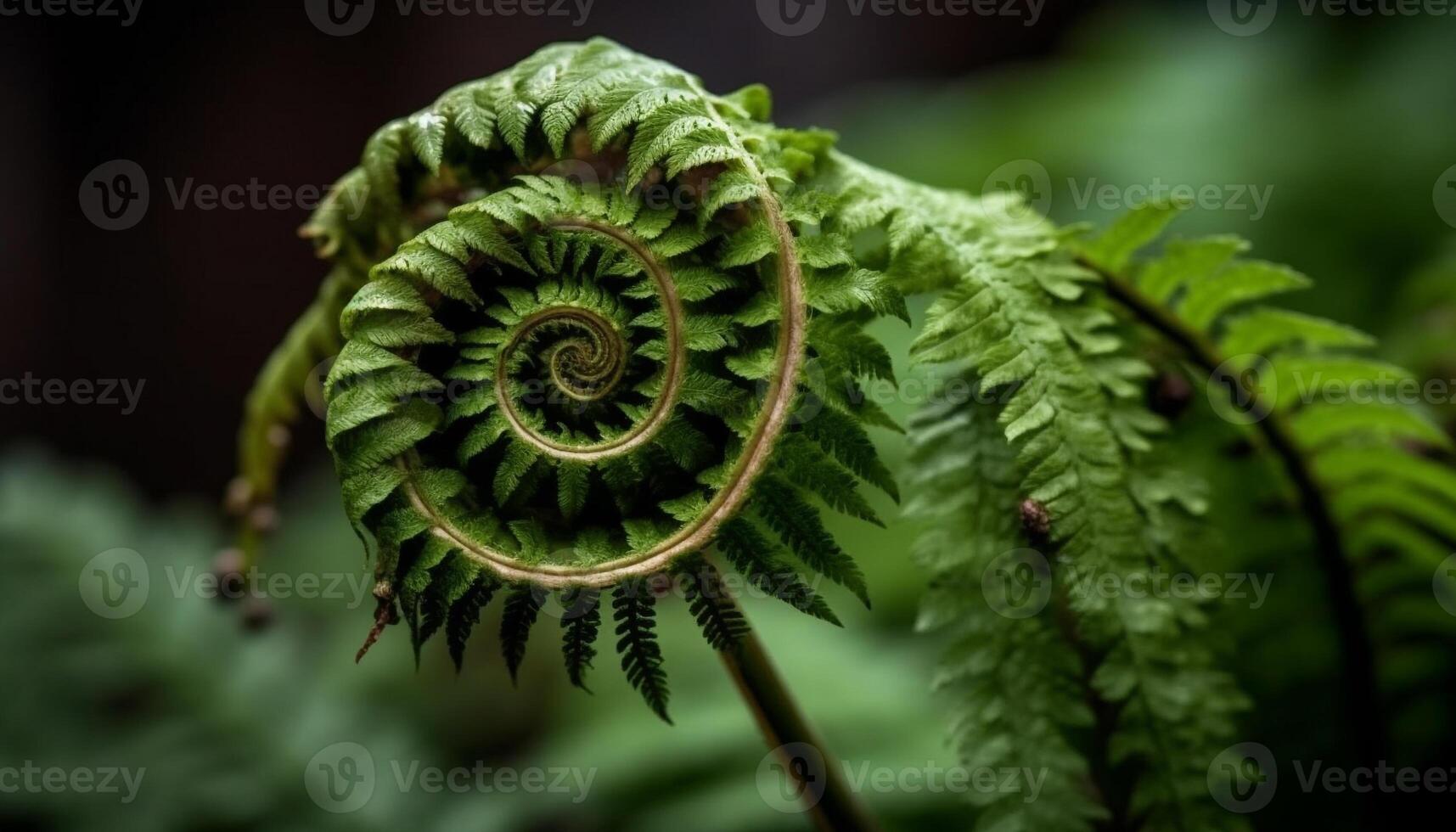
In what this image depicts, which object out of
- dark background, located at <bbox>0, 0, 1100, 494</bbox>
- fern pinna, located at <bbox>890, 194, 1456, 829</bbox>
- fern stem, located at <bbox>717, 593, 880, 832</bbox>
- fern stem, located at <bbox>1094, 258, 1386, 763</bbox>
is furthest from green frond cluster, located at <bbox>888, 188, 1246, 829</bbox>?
dark background, located at <bbox>0, 0, 1100, 494</bbox>

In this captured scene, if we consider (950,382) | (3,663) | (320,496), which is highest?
(950,382)

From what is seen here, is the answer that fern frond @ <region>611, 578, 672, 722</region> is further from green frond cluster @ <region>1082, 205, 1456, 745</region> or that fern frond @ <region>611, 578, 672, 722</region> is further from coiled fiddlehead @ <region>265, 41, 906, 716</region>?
green frond cluster @ <region>1082, 205, 1456, 745</region>

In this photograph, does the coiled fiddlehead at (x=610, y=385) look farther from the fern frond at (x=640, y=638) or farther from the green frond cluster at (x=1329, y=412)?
the green frond cluster at (x=1329, y=412)

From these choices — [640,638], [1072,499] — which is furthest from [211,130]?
[1072,499]

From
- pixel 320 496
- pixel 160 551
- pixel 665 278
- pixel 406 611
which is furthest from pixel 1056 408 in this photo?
pixel 320 496

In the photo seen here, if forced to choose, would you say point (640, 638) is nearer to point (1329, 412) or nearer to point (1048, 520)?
point (1048, 520)

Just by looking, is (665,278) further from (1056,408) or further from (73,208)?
(73,208)

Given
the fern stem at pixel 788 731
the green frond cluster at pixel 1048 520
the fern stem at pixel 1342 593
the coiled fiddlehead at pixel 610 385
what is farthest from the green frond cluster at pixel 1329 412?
the fern stem at pixel 788 731
